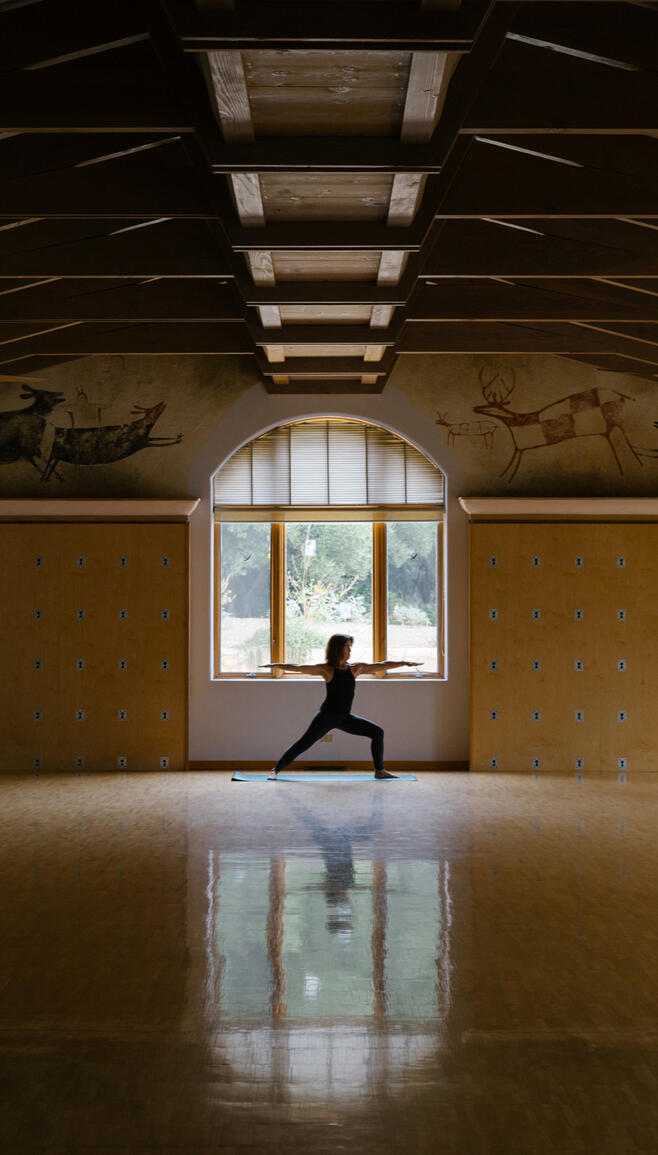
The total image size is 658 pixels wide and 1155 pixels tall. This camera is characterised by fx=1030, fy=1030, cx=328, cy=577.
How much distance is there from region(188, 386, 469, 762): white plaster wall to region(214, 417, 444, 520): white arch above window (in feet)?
0.67

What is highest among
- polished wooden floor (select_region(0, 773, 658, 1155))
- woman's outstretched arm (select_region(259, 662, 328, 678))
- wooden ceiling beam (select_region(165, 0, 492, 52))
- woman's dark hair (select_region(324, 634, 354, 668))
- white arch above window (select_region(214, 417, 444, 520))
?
wooden ceiling beam (select_region(165, 0, 492, 52))

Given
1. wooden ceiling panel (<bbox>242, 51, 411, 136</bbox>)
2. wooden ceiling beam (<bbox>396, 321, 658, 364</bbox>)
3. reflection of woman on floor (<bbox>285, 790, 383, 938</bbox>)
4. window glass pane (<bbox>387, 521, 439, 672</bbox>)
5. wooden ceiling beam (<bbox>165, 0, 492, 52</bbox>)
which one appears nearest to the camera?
wooden ceiling beam (<bbox>165, 0, 492, 52</bbox>)

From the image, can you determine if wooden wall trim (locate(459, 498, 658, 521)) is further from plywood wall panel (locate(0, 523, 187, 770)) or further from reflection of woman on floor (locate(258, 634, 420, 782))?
plywood wall panel (locate(0, 523, 187, 770))

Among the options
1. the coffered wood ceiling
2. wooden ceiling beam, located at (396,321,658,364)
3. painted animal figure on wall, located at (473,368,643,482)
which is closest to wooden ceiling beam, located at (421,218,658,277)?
the coffered wood ceiling

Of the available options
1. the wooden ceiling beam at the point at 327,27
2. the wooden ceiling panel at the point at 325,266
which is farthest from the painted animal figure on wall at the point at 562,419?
the wooden ceiling beam at the point at 327,27

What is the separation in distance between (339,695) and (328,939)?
4.68 m

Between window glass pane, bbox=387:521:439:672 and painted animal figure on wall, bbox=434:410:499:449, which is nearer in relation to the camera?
painted animal figure on wall, bbox=434:410:499:449

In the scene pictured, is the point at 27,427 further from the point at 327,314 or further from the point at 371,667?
the point at 371,667

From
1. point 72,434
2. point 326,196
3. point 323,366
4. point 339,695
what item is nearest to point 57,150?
point 326,196

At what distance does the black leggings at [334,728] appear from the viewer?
962cm

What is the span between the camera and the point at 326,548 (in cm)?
1095

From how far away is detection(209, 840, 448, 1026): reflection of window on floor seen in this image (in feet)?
14.0

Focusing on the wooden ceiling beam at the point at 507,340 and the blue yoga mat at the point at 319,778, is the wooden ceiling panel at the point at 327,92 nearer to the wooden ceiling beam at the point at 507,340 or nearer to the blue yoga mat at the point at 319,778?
the wooden ceiling beam at the point at 507,340

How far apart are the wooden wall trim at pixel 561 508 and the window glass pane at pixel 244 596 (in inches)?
87.3
